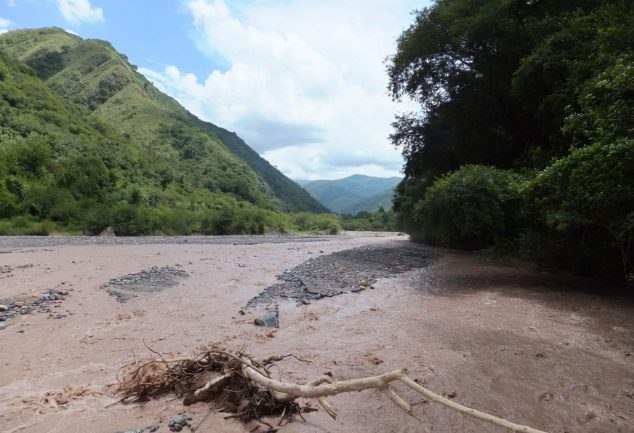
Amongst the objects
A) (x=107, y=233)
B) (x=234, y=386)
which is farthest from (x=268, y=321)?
(x=107, y=233)

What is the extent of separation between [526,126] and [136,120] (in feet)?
301

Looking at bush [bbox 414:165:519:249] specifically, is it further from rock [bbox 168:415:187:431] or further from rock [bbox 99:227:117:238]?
rock [bbox 99:227:117:238]

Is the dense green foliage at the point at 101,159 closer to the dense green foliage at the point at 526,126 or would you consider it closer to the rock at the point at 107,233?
the rock at the point at 107,233

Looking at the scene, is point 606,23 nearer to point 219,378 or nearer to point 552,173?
point 552,173

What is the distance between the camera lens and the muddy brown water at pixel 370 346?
4359 millimetres

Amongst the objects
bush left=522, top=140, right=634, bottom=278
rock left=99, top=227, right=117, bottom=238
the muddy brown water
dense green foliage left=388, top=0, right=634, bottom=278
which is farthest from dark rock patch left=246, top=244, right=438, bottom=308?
rock left=99, top=227, right=117, bottom=238

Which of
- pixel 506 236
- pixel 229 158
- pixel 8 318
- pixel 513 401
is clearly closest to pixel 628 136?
pixel 513 401

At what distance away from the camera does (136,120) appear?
303 ft

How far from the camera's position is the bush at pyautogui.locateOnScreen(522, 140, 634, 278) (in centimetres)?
819

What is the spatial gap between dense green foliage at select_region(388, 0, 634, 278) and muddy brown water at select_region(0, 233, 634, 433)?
2257mm

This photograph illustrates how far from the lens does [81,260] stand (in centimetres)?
1795

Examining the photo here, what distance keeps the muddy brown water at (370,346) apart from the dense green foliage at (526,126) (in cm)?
226

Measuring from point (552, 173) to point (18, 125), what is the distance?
62.7 meters

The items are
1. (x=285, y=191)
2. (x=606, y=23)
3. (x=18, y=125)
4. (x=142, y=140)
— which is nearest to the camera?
(x=606, y=23)
